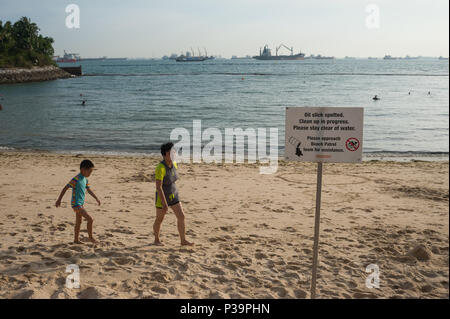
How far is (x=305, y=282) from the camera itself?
4.83 m

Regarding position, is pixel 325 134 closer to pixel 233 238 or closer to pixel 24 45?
pixel 233 238

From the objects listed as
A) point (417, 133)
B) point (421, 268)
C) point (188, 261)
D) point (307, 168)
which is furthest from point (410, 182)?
point (417, 133)

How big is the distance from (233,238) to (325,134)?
317 centimetres

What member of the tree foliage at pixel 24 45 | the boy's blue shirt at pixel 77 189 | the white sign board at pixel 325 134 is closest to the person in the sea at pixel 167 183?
the boy's blue shirt at pixel 77 189

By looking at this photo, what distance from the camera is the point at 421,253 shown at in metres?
5.45

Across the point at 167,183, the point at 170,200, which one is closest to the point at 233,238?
the point at 170,200

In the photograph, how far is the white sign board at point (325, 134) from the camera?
3.62m

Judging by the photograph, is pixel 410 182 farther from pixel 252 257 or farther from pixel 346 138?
pixel 346 138

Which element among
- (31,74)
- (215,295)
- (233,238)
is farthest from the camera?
(31,74)

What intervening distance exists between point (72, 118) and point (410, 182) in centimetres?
2452

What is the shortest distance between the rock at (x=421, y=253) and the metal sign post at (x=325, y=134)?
267 centimetres

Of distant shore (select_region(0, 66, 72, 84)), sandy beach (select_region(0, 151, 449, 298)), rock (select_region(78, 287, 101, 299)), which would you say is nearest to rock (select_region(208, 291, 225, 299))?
sandy beach (select_region(0, 151, 449, 298))

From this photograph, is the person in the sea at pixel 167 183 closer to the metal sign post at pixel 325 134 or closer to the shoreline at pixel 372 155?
the metal sign post at pixel 325 134

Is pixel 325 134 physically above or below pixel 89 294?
above
